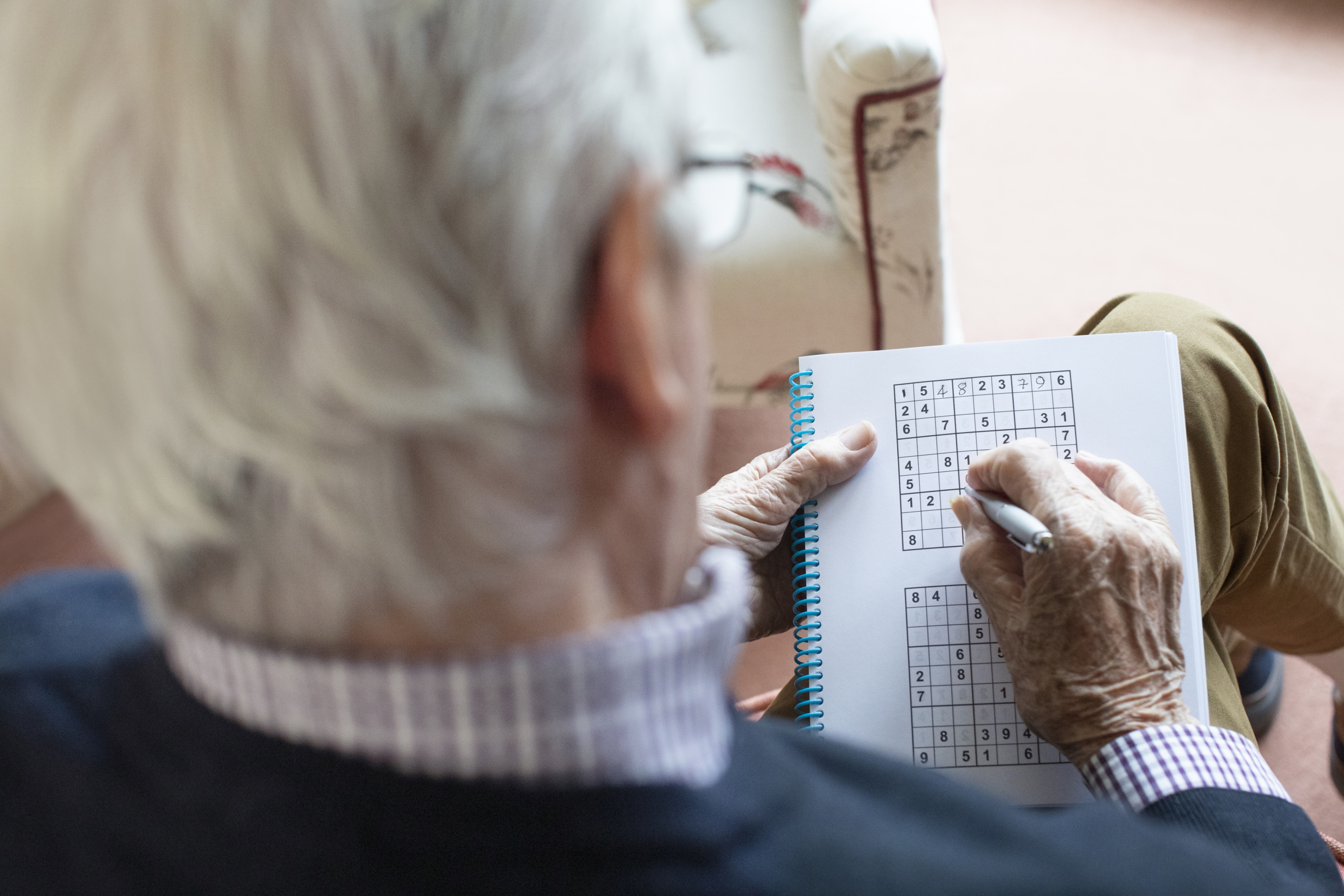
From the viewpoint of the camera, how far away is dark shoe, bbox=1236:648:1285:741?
3.73ft

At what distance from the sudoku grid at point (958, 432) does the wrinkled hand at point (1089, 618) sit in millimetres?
66

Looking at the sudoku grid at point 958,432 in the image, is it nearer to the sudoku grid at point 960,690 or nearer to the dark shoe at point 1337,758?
the sudoku grid at point 960,690

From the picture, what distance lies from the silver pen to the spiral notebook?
63mm

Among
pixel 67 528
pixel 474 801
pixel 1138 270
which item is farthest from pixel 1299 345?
pixel 67 528

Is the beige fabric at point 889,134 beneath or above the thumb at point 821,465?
above

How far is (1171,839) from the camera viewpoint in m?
0.44

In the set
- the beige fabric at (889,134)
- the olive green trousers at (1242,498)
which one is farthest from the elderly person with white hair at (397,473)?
the beige fabric at (889,134)

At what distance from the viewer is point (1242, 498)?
0.79 metres

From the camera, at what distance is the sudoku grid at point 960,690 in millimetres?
684

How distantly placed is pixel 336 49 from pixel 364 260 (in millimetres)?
73

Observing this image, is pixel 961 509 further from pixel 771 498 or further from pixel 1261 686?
pixel 1261 686

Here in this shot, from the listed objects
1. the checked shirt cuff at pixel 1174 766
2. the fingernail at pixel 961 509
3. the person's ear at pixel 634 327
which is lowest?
the checked shirt cuff at pixel 1174 766

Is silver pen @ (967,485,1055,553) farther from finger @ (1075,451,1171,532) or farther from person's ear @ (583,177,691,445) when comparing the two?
person's ear @ (583,177,691,445)

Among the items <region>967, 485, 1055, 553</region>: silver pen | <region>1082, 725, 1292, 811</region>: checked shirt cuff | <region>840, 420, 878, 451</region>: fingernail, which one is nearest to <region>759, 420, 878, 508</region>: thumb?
<region>840, 420, 878, 451</region>: fingernail
